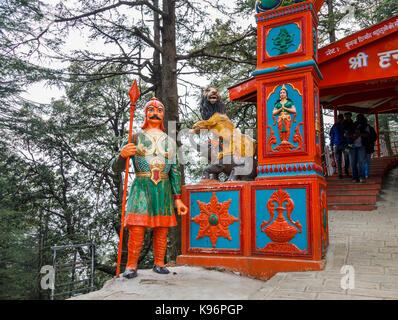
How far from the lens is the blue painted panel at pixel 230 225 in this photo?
4234 mm

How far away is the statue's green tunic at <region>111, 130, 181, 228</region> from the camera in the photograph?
3.76 meters

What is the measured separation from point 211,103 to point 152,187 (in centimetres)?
172

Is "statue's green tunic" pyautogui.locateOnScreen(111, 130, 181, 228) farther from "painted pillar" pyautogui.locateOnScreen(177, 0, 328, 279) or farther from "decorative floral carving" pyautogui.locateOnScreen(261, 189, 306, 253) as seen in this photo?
"decorative floral carving" pyautogui.locateOnScreen(261, 189, 306, 253)

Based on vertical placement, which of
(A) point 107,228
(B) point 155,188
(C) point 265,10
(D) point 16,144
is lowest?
(A) point 107,228

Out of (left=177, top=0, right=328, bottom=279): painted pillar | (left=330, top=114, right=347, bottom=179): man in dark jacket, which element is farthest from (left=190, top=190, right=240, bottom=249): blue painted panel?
(left=330, top=114, right=347, bottom=179): man in dark jacket

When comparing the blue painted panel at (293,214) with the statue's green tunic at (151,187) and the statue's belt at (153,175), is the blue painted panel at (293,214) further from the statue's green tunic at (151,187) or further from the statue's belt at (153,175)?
the statue's belt at (153,175)

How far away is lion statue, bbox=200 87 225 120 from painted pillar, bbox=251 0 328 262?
0.70 metres

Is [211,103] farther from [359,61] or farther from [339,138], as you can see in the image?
[339,138]

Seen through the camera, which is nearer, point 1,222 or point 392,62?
point 392,62
